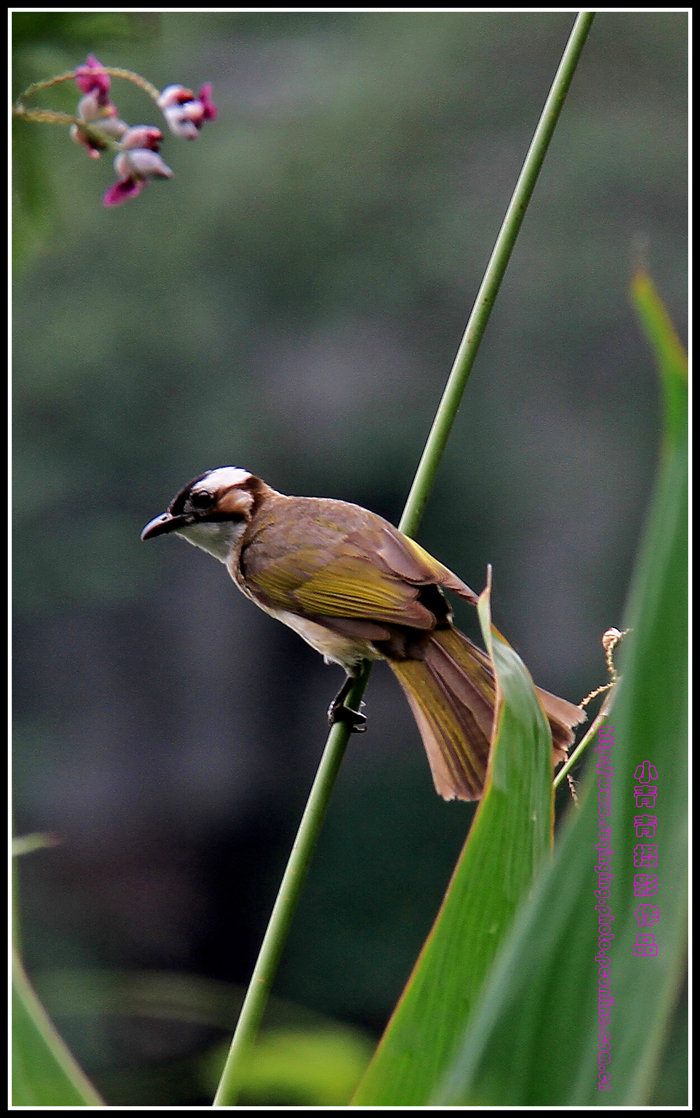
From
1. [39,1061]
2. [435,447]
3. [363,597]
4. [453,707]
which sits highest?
[435,447]

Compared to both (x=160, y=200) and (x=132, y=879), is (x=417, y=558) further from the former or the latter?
(x=160, y=200)

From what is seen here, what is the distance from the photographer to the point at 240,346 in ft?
23.7

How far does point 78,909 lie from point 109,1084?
6.06 metres

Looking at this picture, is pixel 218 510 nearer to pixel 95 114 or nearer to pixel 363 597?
pixel 363 597

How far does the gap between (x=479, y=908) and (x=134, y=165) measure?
1.95 feet

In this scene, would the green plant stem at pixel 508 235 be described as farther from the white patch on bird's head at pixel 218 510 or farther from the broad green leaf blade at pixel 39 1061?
the white patch on bird's head at pixel 218 510

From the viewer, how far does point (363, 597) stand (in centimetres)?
143

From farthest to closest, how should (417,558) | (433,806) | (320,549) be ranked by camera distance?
(433,806) < (320,549) < (417,558)

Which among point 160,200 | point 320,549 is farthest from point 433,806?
point 320,549

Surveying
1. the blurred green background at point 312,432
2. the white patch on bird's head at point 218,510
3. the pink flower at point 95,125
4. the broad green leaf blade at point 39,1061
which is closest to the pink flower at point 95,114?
the pink flower at point 95,125

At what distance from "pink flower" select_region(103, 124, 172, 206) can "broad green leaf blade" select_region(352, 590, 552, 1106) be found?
435mm

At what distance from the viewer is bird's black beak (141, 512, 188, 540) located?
1.43 metres

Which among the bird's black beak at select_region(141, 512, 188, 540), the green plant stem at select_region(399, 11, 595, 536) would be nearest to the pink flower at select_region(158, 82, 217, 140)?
the green plant stem at select_region(399, 11, 595, 536)

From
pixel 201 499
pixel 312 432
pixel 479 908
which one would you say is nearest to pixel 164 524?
pixel 201 499
